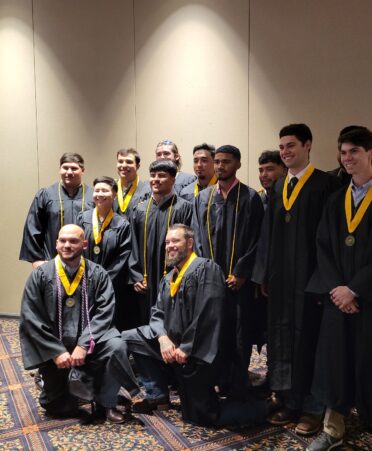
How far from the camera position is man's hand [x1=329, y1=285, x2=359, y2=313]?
2900 mm

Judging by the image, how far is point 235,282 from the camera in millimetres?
3729

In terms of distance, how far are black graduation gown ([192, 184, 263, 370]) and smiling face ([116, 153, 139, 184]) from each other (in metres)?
1.16

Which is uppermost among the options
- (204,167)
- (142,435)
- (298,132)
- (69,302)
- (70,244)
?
(298,132)

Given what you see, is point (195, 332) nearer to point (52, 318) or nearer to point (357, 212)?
point (52, 318)

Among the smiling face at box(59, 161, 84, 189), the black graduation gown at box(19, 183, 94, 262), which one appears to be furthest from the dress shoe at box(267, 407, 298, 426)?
the smiling face at box(59, 161, 84, 189)

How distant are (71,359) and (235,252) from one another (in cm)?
141

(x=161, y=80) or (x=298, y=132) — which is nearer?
(x=298, y=132)

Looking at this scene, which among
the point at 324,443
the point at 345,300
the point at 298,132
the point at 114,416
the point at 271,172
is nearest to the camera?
the point at 345,300

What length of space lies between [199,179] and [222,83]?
1319mm

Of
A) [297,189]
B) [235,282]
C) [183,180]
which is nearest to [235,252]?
[235,282]

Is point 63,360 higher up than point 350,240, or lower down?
lower down

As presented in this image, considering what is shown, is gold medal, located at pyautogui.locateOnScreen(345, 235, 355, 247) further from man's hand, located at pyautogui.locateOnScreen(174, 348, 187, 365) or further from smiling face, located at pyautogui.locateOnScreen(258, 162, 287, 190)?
smiling face, located at pyautogui.locateOnScreen(258, 162, 287, 190)

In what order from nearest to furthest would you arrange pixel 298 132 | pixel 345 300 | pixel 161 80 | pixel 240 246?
pixel 345 300
pixel 298 132
pixel 240 246
pixel 161 80

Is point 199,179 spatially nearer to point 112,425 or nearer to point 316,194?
point 316,194
